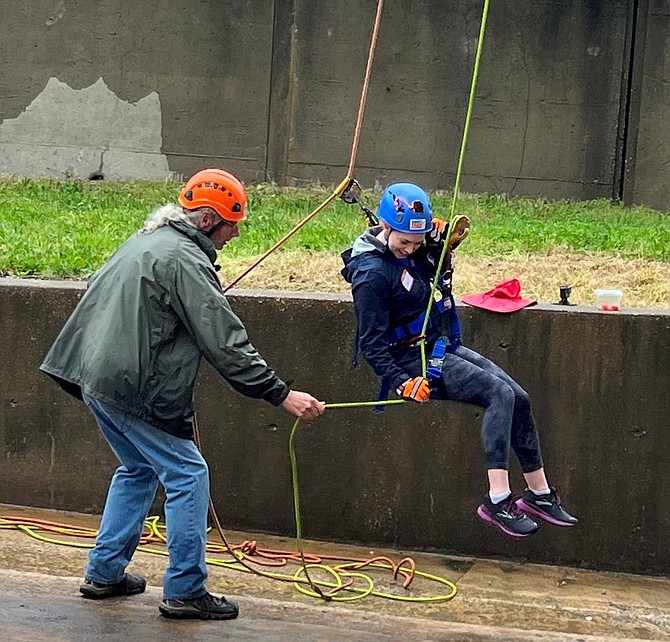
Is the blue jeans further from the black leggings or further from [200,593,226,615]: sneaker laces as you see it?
the black leggings

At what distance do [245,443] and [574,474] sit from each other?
2.07 metres

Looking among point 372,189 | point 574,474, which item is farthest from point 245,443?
point 372,189

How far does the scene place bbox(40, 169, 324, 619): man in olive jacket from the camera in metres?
4.91

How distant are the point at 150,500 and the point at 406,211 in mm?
1812

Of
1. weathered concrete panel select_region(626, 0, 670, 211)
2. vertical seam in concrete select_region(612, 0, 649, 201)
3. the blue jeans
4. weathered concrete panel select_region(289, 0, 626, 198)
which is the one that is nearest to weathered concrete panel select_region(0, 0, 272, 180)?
weathered concrete panel select_region(289, 0, 626, 198)

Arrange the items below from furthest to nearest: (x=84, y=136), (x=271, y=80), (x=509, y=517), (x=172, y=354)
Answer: (x=84, y=136) < (x=271, y=80) < (x=509, y=517) < (x=172, y=354)

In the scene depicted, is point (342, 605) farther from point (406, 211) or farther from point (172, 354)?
point (406, 211)

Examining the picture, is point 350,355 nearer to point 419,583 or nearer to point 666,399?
point 419,583

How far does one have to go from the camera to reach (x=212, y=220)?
202 inches

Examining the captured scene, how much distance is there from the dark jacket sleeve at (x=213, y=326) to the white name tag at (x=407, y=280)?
0.85 meters

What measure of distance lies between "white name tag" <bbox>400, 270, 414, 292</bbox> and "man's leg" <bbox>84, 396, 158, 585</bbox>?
145 centimetres

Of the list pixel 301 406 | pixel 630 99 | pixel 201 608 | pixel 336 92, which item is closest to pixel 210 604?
pixel 201 608

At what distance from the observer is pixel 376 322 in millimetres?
5324

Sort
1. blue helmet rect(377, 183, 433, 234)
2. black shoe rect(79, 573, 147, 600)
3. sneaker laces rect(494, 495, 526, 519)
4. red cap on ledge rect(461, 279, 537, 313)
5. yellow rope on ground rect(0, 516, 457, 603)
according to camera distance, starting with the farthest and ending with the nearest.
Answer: red cap on ledge rect(461, 279, 537, 313), yellow rope on ground rect(0, 516, 457, 603), black shoe rect(79, 573, 147, 600), sneaker laces rect(494, 495, 526, 519), blue helmet rect(377, 183, 433, 234)
